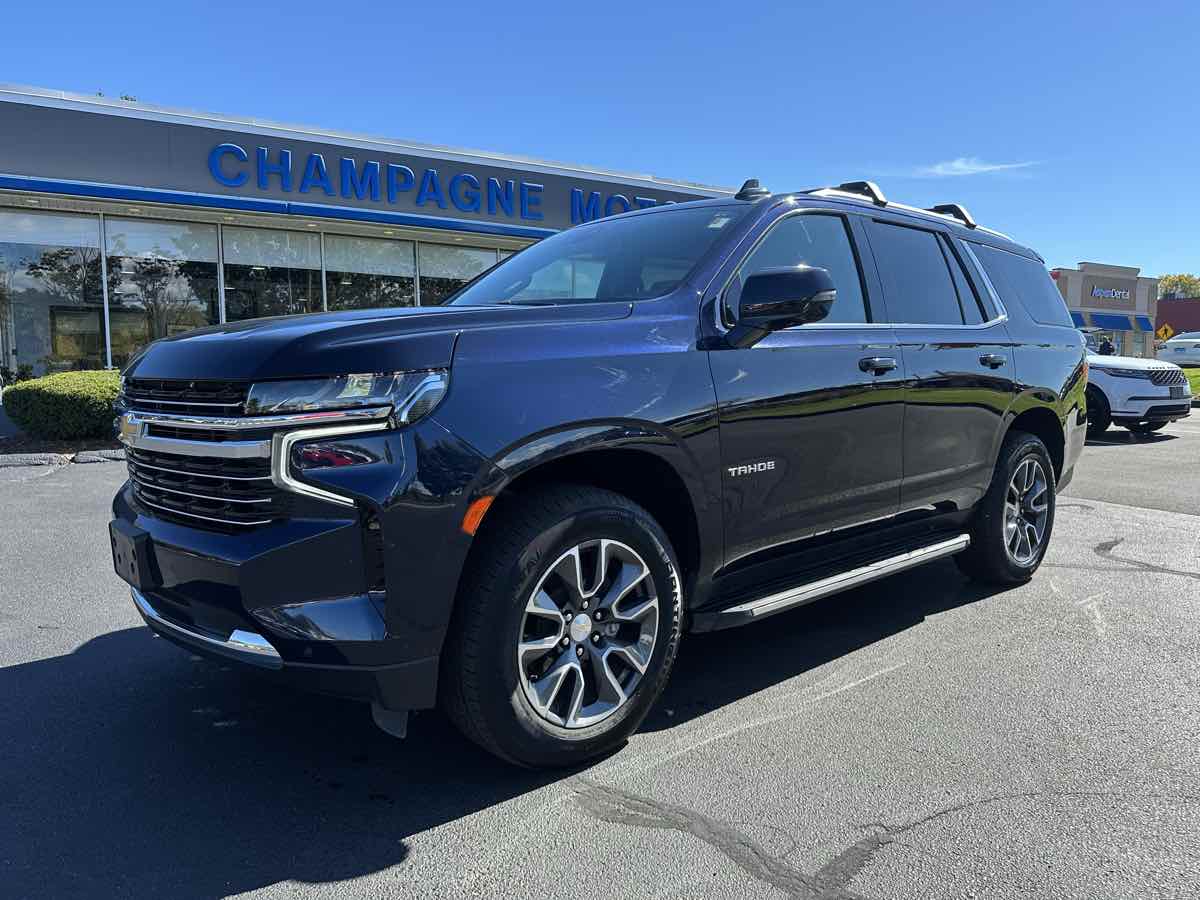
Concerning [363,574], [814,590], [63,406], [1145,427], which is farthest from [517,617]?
[1145,427]

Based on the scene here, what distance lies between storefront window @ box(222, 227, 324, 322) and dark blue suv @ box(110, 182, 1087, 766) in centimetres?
1365

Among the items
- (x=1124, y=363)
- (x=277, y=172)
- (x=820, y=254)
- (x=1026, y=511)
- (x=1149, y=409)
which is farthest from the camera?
(x=277, y=172)

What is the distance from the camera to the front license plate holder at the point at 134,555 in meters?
2.87

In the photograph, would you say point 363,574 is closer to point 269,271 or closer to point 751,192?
point 751,192

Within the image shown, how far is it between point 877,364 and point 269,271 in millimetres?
15046

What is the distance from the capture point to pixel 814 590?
3588 millimetres

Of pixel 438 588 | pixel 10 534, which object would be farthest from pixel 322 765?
pixel 10 534

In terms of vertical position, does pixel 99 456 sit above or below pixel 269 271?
below

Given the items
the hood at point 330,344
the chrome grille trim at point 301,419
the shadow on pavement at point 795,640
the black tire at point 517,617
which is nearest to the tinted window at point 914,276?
the shadow on pavement at point 795,640

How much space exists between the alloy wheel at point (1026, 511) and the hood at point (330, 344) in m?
3.25

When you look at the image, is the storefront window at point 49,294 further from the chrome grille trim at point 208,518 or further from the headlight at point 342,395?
the headlight at point 342,395

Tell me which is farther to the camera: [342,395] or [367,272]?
[367,272]

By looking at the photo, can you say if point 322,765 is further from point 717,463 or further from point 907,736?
point 907,736

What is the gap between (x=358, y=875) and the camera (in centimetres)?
240
